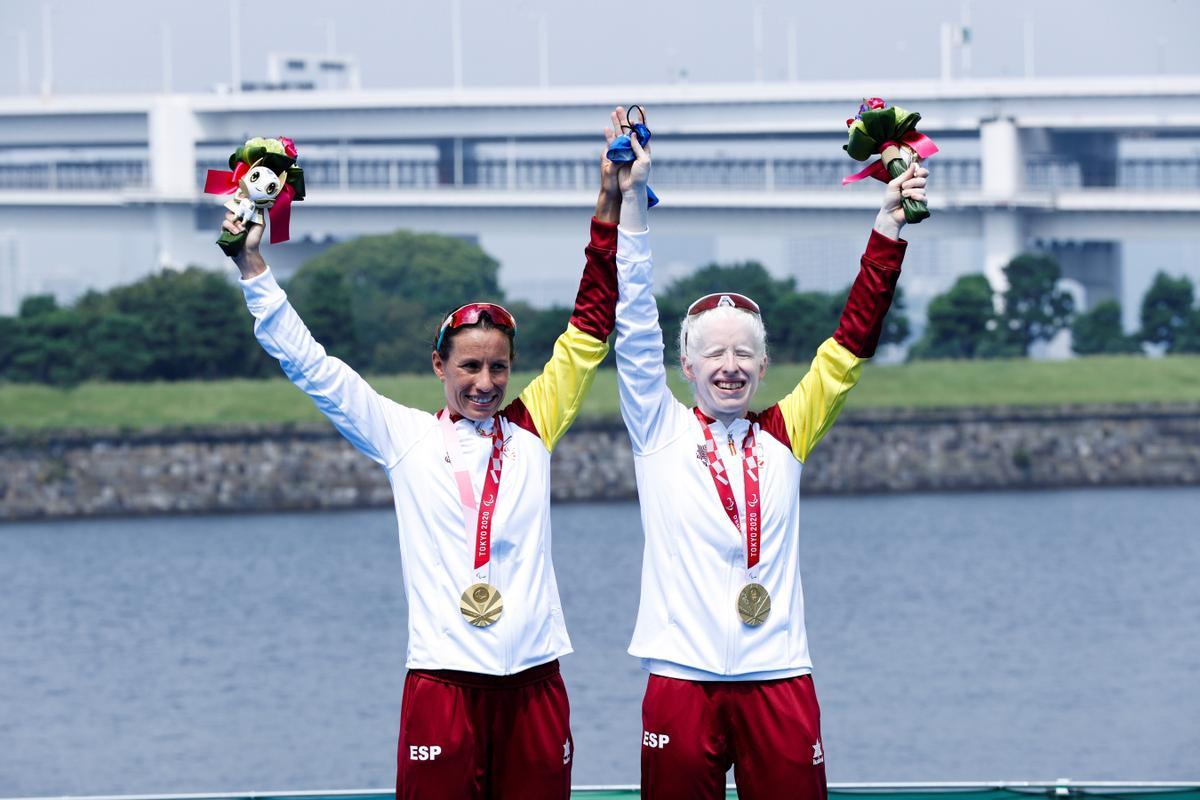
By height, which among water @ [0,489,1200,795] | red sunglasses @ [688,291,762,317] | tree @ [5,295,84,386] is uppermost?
tree @ [5,295,84,386]

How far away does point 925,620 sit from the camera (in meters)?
32.7

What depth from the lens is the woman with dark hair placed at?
20.0 feet

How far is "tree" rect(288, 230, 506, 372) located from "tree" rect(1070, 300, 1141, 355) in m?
18.9

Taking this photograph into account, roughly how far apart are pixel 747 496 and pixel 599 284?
823 mm

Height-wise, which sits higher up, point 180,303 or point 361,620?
point 180,303

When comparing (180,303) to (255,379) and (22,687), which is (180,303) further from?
(22,687)

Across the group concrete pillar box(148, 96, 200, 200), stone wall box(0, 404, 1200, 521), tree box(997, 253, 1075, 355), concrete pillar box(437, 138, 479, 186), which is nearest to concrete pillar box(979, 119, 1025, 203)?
tree box(997, 253, 1075, 355)

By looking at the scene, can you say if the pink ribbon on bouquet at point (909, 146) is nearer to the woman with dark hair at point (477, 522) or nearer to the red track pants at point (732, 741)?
the woman with dark hair at point (477, 522)

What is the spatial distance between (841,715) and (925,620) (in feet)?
30.3

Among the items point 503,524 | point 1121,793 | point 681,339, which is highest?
point 681,339

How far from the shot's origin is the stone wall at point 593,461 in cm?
5116

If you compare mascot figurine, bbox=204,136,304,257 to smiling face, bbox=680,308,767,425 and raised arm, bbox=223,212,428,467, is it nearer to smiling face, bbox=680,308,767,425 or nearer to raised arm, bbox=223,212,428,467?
raised arm, bbox=223,212,428,467

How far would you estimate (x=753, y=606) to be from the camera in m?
6.16

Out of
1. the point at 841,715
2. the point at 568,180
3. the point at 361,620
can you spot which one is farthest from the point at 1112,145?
the point at 841,715
